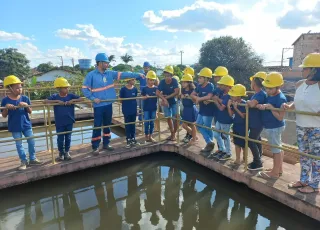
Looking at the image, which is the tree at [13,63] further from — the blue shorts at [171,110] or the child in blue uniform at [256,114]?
the child in blue uniform at [256,114]

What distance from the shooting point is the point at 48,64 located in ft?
177

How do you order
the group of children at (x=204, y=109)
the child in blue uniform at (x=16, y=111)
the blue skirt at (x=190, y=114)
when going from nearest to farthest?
the group of children at (x=204, y=109) → the child in blue uniform at (x=16, y=111) → the blue skirt at (x=190, y=114)

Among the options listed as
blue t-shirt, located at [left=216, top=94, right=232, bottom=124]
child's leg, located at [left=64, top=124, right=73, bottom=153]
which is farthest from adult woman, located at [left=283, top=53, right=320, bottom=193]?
child's leg, located at [left=64, top=124, right=73, bottom=153]

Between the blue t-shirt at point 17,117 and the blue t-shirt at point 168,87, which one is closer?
the blue t-shirt at point 17,117

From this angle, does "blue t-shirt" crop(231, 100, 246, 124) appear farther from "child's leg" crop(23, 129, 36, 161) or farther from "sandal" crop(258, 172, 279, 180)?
"child's leg" crop(23, 129, 36, 161)

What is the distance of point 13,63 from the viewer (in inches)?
1505

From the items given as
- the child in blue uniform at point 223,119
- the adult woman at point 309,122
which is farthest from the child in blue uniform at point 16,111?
the adult woman at point 309,122

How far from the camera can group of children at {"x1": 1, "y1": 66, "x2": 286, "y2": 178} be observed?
333 cm

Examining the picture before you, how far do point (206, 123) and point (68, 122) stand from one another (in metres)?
2.46

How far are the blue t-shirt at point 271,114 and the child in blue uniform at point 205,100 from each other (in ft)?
3.69

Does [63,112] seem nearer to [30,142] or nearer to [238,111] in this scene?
[30,142]

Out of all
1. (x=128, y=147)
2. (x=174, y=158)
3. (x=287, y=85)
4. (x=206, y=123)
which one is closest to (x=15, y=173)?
(x=128, y=147)

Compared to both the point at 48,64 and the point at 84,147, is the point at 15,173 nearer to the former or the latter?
the point at 84,147

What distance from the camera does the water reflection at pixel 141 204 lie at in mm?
3180
